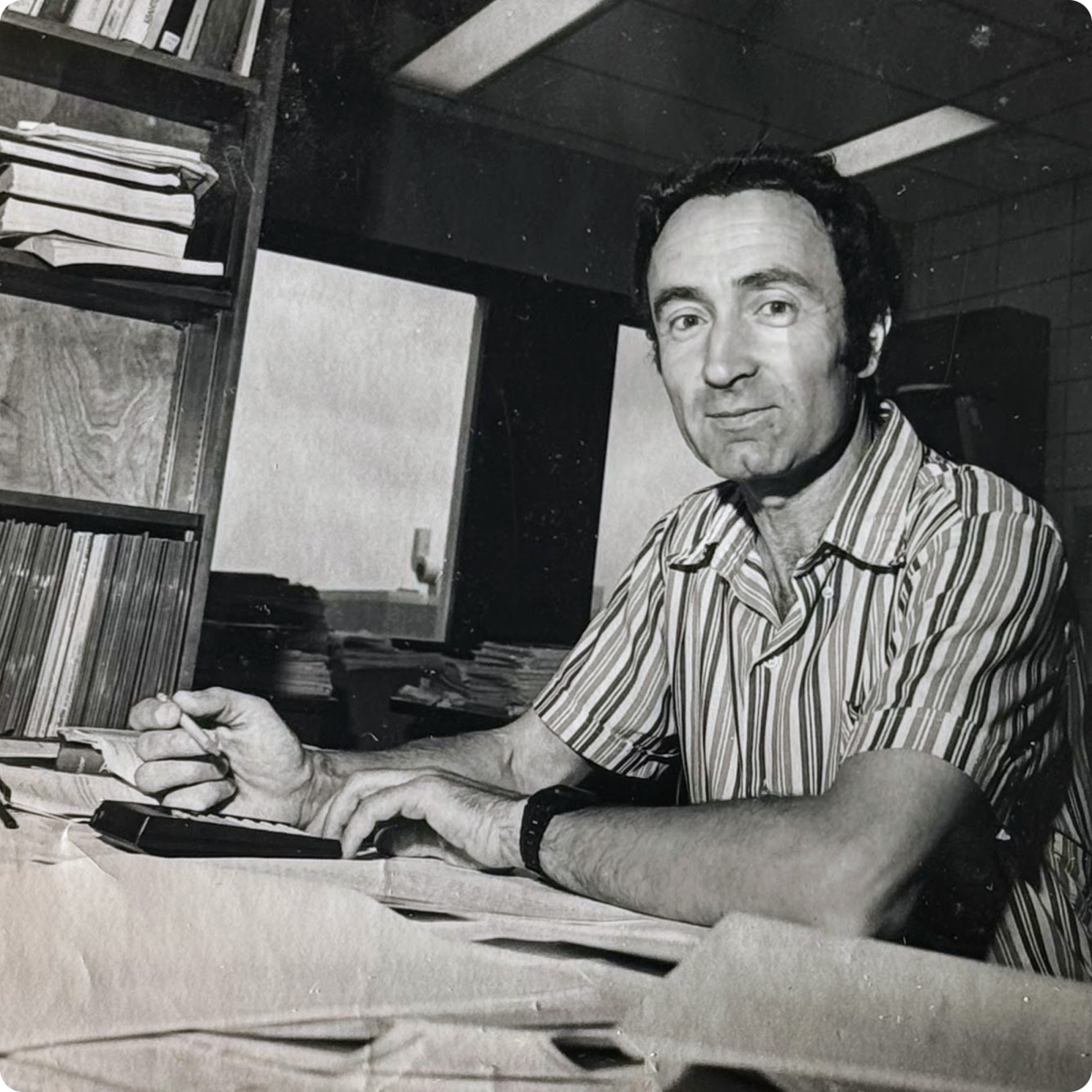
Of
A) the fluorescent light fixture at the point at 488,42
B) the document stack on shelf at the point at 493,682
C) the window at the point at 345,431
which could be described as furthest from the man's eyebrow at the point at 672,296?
the document stack on shelf at the point at 493,682

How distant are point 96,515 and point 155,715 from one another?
433 mm

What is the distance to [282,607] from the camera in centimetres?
156

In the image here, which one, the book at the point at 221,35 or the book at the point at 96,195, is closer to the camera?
the book at the point at 96,195

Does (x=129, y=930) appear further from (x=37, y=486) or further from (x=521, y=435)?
(x=521, y=435)

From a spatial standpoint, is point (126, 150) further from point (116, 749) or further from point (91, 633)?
point (116, 749)

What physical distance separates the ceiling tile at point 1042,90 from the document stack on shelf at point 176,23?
41.9 inches

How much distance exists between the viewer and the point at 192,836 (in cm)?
92

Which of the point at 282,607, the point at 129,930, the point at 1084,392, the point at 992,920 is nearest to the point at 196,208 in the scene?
the point at 282,607

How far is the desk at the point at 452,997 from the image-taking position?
656 mm

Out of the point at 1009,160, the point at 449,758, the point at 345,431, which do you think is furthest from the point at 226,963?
the point at 1009,160

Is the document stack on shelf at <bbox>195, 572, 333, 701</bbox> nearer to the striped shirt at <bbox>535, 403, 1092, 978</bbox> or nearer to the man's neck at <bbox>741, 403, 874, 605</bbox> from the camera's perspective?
the striped shirt at <bbox>535, 403, 1092, 978</bbox>

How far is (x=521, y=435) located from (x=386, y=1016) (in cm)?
151

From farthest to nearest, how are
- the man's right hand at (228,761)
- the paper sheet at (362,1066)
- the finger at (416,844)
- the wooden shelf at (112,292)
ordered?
the wooden shelf at (112,292) → the man's right hand at (228,761) → the finger at (416,844) → the paper sheet at (362,1066)

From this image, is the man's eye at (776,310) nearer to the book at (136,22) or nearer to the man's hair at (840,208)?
the man's hair at (840,208)
